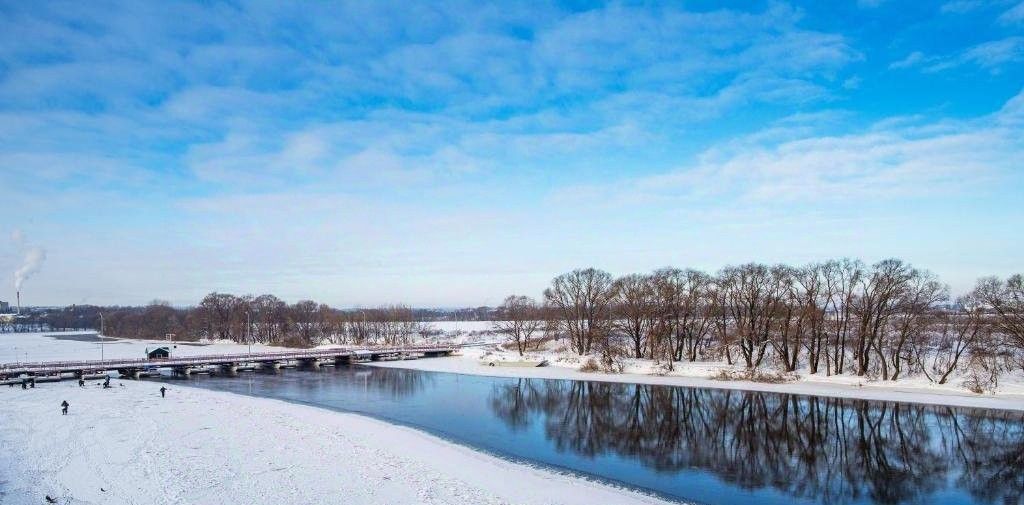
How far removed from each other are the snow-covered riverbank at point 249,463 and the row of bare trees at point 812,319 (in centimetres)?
3711

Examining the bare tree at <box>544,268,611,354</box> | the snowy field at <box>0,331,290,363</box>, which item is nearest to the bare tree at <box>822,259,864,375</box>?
the bare tree at <box>544,268,611,354</box>

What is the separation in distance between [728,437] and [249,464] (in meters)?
22.9

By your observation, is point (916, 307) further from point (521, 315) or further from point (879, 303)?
point (521, 315)

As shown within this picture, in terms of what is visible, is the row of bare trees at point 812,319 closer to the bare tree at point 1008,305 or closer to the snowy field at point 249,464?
the bare tree at point 1008,305

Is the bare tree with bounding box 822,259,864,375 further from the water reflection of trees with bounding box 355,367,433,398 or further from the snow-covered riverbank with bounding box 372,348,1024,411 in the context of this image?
the water reflection of trees with bounding box 355,367,433,398

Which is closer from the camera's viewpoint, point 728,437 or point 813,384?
point 728,437

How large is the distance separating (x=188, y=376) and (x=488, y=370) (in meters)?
32.8

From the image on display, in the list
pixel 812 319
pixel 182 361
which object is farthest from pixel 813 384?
pixel 182 361

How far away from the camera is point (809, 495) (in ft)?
69.6

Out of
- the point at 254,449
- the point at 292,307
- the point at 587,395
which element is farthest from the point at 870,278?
the point at 292,307

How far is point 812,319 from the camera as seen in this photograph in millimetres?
54219

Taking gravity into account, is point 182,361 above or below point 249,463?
above

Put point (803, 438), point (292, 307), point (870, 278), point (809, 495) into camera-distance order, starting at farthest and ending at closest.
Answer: point (292, 307) < point (870, 278) < point (803, 438) < point (809, 495)

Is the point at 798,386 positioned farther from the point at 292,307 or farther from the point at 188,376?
the point at 292,307
